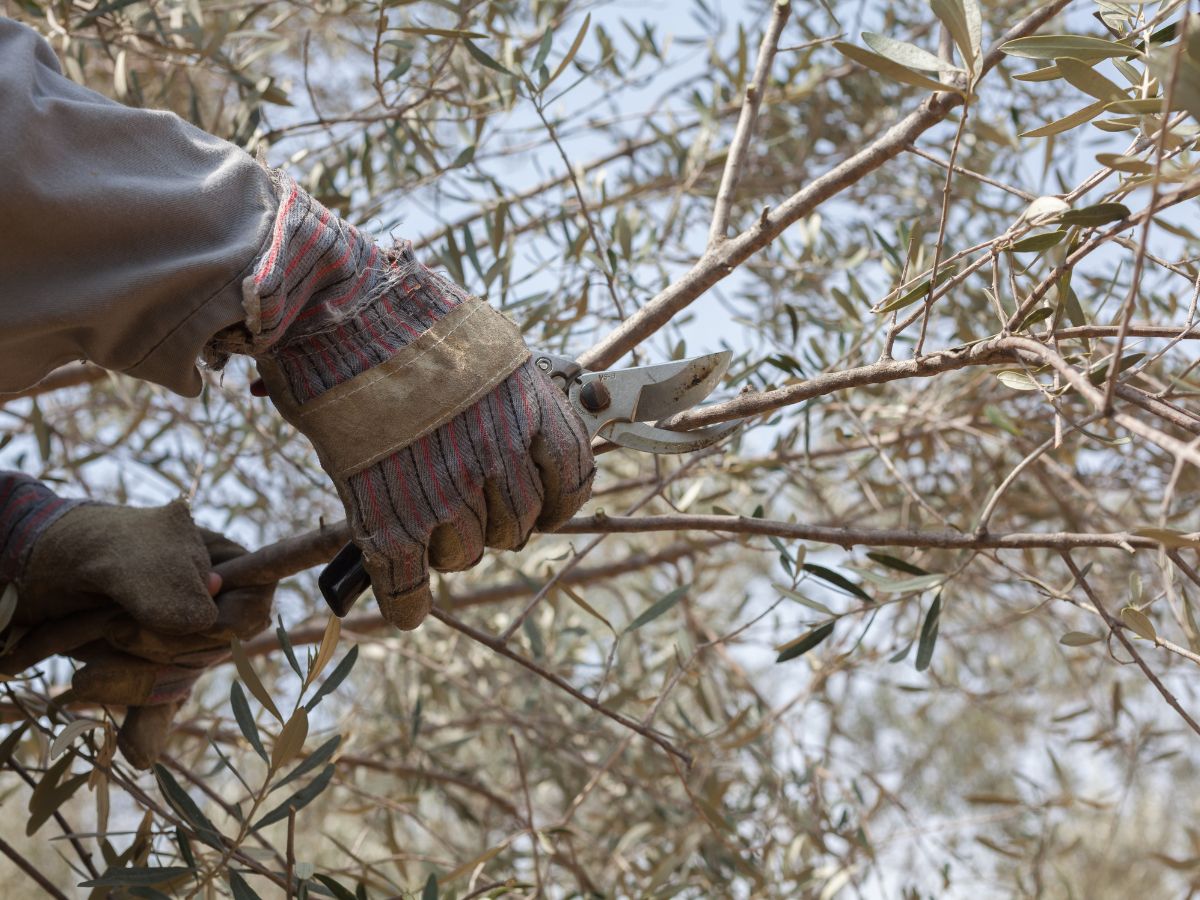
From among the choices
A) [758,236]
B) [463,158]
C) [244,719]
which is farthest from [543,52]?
[244,719]

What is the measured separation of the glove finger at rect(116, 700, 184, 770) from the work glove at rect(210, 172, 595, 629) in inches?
14.9

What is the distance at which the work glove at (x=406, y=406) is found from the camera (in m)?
1.02

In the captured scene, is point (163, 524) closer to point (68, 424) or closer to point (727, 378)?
point (727, 378)

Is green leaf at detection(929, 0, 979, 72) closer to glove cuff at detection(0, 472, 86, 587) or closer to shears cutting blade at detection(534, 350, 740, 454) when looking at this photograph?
shears cutting blade at detection(534, 350, 740, 454)

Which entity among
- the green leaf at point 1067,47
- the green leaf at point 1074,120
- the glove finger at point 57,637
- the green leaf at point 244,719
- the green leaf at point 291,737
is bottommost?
the green leaf at point 291,737

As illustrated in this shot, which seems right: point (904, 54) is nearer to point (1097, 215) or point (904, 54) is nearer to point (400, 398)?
point (1097, 215)

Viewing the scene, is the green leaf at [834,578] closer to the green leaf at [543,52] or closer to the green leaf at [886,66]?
the green leaf at [886,66]

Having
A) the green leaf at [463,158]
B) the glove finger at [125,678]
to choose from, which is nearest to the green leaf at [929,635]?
the glove finger at [125,678]

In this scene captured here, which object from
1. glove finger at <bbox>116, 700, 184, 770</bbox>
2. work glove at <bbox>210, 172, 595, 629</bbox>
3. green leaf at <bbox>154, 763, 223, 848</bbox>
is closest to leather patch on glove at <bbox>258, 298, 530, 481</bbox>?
work glove at <bbox>210, 172, 595, 629</bbox>

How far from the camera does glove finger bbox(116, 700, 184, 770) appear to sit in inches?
48.4

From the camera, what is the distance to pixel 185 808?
3.51ft

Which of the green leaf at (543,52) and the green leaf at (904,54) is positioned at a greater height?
the green leaf at (543,52)

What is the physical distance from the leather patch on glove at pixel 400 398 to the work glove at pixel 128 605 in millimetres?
234

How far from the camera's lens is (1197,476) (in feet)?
7.71
